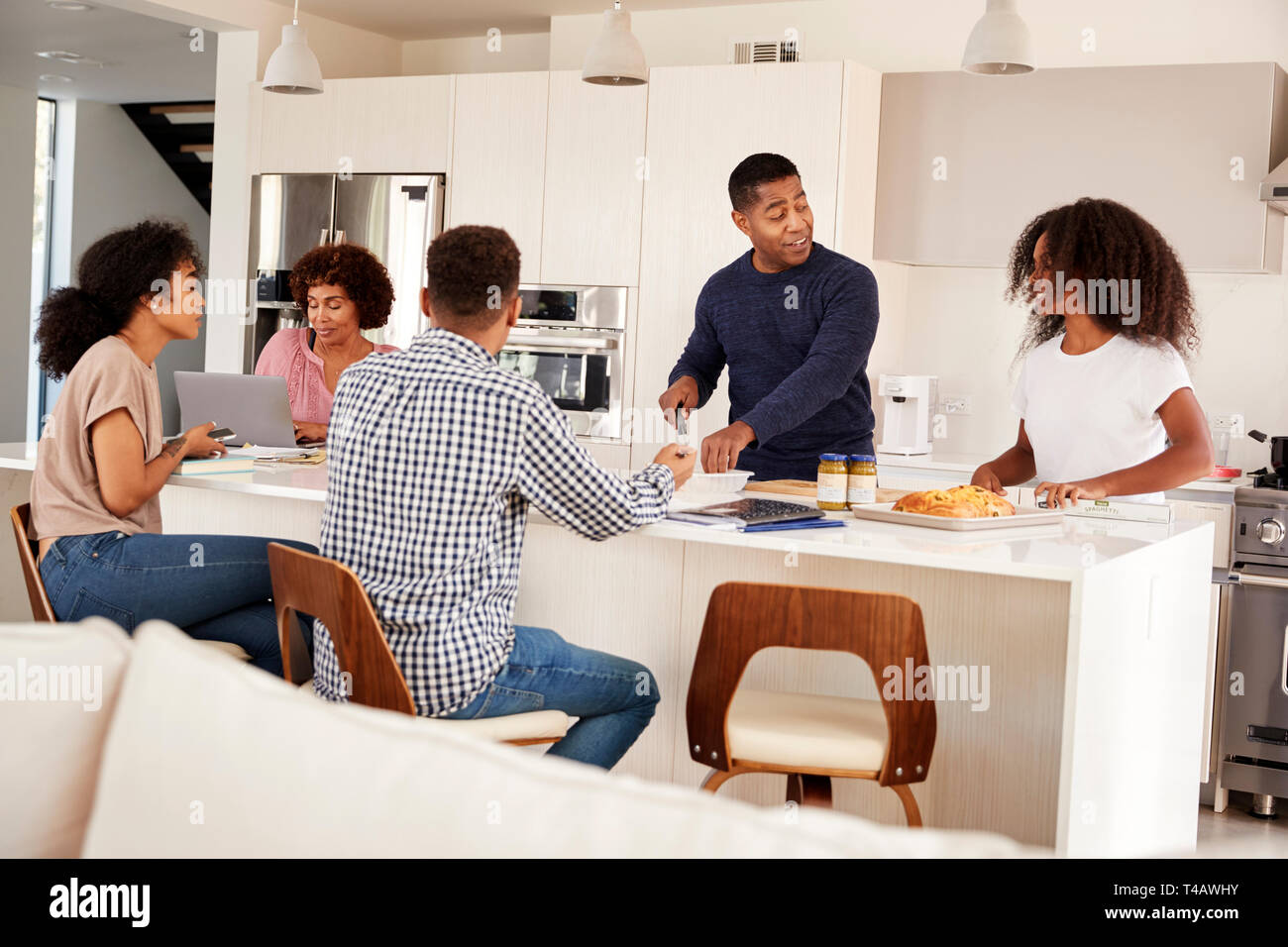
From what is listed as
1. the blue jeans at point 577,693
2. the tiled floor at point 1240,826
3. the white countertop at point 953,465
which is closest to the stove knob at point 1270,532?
the white countertop at point 953,465

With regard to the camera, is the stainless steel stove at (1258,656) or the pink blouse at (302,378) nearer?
the stainless steel stove at (1258,656)

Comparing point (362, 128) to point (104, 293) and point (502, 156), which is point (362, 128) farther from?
point (104, 293)

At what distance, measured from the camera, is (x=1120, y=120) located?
4.38 m

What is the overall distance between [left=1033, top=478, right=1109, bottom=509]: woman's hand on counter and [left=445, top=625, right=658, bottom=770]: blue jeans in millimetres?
864

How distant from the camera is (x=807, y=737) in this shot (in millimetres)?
2023

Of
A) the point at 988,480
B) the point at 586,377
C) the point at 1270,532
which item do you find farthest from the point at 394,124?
the point at 1270,532

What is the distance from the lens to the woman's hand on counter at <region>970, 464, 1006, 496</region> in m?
2.89

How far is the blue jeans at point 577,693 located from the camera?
2064mm

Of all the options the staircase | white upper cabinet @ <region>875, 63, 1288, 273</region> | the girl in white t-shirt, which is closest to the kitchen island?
the girl in white t-shirt

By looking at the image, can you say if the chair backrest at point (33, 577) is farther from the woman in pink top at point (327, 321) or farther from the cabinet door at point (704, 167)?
the cabinet door at point (704, 167)

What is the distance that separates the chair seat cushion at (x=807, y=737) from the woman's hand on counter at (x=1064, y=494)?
25.2 inches

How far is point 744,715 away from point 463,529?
21.2 inches

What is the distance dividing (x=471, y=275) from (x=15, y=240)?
7.27 m
